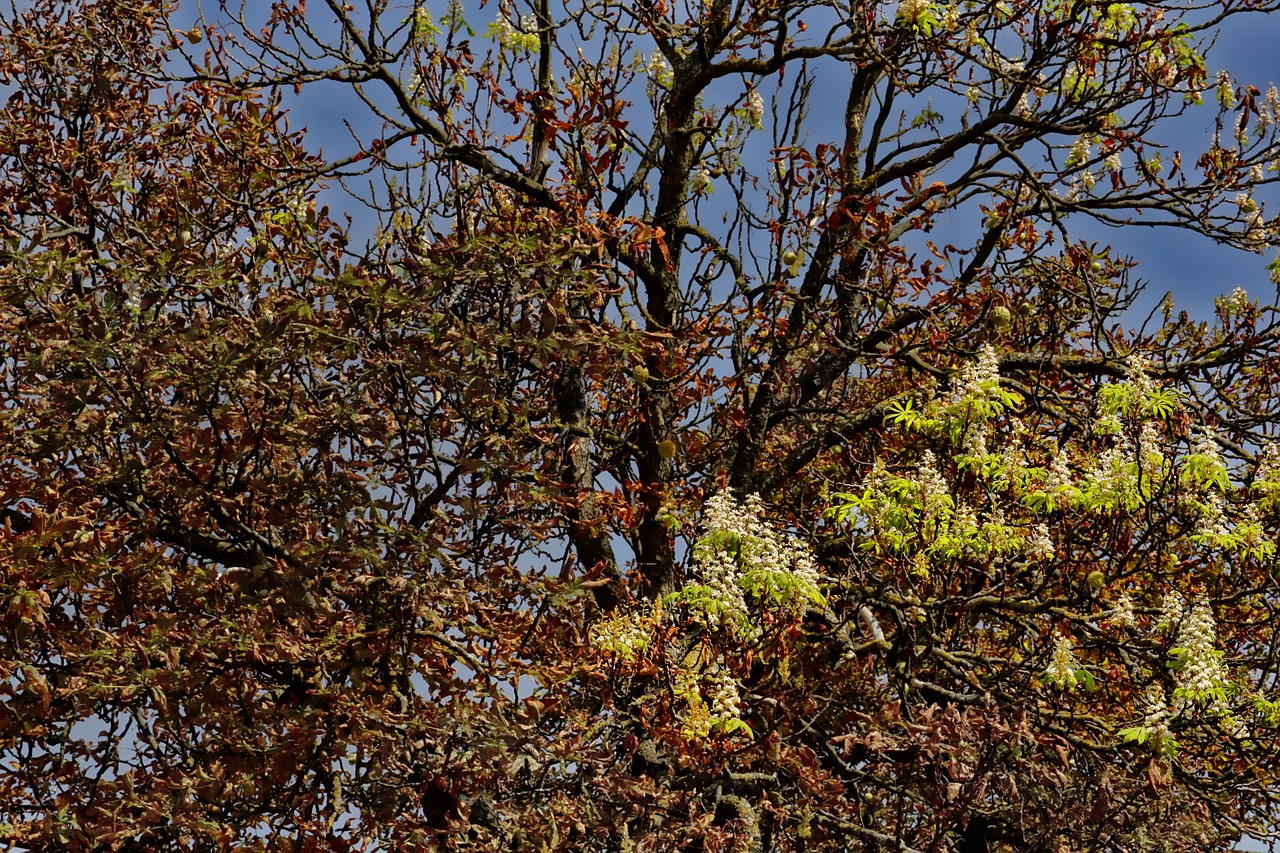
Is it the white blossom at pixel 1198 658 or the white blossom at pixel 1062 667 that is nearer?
the white blossom at pixel 1198 658

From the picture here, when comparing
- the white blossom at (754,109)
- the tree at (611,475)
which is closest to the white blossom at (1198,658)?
the tree at (611,475)

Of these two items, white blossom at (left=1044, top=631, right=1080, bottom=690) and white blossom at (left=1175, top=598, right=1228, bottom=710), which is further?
white blossom at (left=1044, top=631, right=1080, bottom=690)

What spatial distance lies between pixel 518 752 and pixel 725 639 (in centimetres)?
211

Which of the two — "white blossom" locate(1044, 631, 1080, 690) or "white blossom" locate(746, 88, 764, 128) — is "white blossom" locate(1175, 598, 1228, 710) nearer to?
"white blossom" locate(1044, 631, 1080, 690)

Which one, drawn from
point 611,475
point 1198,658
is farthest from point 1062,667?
point 611,475

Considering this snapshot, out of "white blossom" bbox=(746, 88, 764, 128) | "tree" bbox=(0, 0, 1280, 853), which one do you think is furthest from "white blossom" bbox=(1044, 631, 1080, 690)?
"white blossom" bbox=(746, 88, 764, 128)

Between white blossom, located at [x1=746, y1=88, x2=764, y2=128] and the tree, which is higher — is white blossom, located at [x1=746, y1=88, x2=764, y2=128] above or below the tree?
above

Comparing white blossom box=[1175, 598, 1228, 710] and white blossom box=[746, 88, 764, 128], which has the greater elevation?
white blossom box=[746, 88, 764, 128]

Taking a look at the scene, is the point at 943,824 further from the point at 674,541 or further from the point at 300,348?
the point at 300,348

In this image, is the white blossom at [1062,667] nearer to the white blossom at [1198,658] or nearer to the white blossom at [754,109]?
the white blossom at [1198,658]

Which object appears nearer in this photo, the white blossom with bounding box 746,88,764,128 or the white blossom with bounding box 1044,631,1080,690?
the white blossom with bounding box 1044,631,1080,690

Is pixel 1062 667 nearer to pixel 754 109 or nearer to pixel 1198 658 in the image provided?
pixel 1198 658

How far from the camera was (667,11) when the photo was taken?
36.3 feet

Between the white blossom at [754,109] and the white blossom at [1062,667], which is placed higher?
the white blossom at [754,109]
